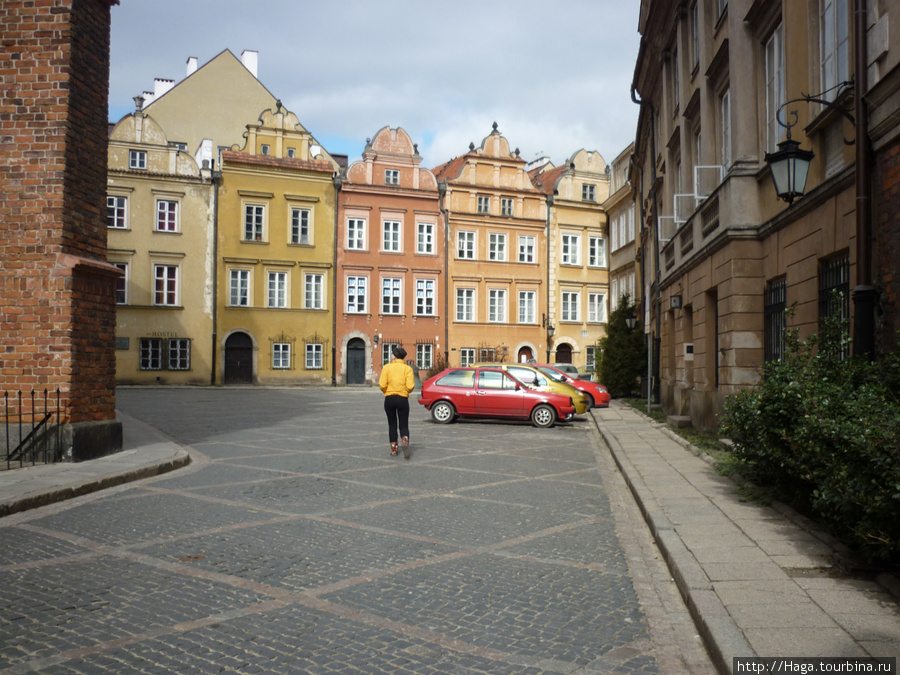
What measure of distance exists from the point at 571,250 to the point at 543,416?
1278 inches

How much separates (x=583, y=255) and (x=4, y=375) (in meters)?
42.9

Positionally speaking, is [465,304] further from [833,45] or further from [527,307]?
[833,45]

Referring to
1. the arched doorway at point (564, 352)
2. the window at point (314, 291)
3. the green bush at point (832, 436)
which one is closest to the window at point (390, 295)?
the window at point (314, 291)

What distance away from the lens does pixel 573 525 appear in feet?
26.1

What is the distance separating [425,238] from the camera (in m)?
47.3

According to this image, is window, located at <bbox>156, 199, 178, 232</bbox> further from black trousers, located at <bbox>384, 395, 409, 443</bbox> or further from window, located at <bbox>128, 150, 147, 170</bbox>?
black trousers, located at <bbox>384, 395, 409, 443</bbox>

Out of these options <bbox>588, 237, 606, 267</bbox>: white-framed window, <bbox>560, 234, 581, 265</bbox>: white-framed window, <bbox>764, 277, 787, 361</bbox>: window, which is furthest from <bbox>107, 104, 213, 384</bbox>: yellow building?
<bbox>764, 277, 787, 361</bbox>: window

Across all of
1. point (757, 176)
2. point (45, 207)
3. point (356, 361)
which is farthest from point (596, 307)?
point (45, 207)

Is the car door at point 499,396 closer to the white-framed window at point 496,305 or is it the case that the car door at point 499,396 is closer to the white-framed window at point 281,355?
the white-framed window at point 281,355

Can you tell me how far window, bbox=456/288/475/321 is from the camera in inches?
1886

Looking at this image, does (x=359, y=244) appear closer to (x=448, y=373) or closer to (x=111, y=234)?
(x=111, y=234)

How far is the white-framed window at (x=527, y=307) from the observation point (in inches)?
1946

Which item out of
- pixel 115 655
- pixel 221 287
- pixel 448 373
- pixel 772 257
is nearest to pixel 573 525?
pixel 115 655

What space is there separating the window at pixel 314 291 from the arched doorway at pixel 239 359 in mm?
3830
